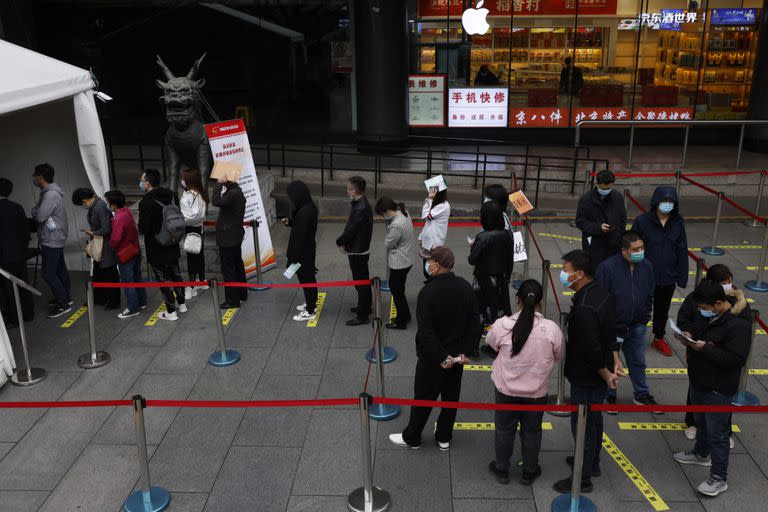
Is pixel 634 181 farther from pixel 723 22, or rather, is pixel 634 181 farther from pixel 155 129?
pixel 155 129

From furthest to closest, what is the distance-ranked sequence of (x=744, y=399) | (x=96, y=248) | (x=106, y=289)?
(x=106, y=289)
(x=96, y=248)
(x=744, y=399)

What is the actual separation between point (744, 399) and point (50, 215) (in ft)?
25.7

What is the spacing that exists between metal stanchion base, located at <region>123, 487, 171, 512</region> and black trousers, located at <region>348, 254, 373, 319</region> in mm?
3451

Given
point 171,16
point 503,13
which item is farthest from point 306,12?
point 503,13

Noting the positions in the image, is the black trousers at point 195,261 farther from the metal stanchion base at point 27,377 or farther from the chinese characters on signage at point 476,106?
the chinese characters on signage at point 476,106

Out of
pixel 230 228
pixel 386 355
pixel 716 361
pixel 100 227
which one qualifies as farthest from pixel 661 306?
pixel 100 227

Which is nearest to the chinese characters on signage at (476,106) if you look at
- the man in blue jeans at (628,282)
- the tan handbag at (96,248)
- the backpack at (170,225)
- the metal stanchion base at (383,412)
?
the backpack at (170,225)

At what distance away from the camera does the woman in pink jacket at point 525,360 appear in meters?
4.97

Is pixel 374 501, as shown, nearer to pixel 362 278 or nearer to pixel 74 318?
pixel 362 278

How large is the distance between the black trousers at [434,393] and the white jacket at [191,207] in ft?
13.4

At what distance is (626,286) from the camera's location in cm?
605

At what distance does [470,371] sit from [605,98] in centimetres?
1214

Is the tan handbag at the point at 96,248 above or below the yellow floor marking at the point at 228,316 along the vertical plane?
above

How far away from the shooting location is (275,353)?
788 cm
